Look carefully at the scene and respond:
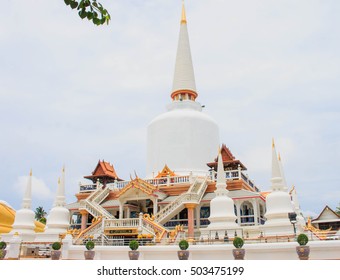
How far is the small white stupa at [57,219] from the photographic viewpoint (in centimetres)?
2658

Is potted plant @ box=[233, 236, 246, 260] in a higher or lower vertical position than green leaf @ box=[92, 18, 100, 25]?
lower

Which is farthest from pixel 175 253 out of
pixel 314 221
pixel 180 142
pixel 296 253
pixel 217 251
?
pixel 314 221

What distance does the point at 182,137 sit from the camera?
3500cm

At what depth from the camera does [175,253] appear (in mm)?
18094

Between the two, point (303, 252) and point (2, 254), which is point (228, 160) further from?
point (2, 254)

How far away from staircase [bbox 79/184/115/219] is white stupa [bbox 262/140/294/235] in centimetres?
1206

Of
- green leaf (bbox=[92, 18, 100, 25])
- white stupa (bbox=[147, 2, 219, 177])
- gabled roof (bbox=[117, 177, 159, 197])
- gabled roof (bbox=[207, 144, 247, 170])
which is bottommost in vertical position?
green leaf (bbox=[92, 18, 100, 25])

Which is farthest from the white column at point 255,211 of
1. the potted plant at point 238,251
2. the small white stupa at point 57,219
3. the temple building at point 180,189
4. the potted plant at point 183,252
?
the small white stupa at point 57,219

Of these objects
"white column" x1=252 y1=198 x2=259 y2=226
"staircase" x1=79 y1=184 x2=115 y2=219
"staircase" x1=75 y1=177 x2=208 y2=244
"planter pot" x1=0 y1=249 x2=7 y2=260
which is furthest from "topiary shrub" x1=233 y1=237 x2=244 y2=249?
"planter pot" x1=0 y1=249 x2=7 y2=260

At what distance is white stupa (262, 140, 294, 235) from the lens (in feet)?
67.2

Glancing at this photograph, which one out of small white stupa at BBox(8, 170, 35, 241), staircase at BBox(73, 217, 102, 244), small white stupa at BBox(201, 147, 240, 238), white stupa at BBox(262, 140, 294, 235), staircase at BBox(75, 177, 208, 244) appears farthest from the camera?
small white stupa at BBox(8, 170, 35, 241)

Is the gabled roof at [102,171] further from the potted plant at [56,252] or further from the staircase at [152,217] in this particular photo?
the potted plant at [56,252]

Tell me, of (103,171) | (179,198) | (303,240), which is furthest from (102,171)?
(303,240)

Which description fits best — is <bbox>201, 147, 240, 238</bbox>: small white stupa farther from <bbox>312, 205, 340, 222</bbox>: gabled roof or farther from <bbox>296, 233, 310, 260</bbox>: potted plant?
<bbox>312, 205, 340, 222</bbox>: gabled roof
